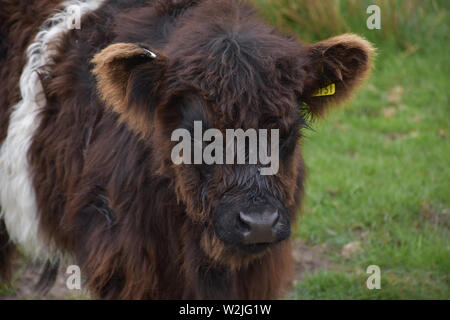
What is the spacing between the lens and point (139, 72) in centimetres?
308

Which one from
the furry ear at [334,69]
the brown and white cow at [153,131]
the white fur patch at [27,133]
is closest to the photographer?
the brown and white cow at [153,131]

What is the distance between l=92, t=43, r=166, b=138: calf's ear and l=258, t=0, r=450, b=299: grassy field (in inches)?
75.9

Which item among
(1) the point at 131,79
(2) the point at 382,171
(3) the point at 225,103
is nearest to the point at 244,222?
(3) the point at 225,103

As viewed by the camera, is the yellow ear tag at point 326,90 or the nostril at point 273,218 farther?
the yellow ear tag at point 326,90

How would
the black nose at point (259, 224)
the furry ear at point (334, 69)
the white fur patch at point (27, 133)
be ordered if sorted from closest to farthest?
the black nose at point (259, 224) < the furry ear at point (334, 69) < the white fur patch at point (27, 133)

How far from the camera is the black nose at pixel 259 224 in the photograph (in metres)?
2.89

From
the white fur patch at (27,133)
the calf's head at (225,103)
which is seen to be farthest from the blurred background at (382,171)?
the white fur patch at (27,133)

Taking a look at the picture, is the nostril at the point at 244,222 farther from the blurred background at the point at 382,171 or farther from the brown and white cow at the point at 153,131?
the blurred background at the point at 382,171

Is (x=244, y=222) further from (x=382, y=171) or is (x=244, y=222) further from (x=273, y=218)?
(x=382, y=171)

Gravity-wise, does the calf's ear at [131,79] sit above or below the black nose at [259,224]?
above

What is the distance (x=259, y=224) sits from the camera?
2887 mm

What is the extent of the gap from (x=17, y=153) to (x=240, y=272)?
1.58m

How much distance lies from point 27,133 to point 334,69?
1.91 metres
